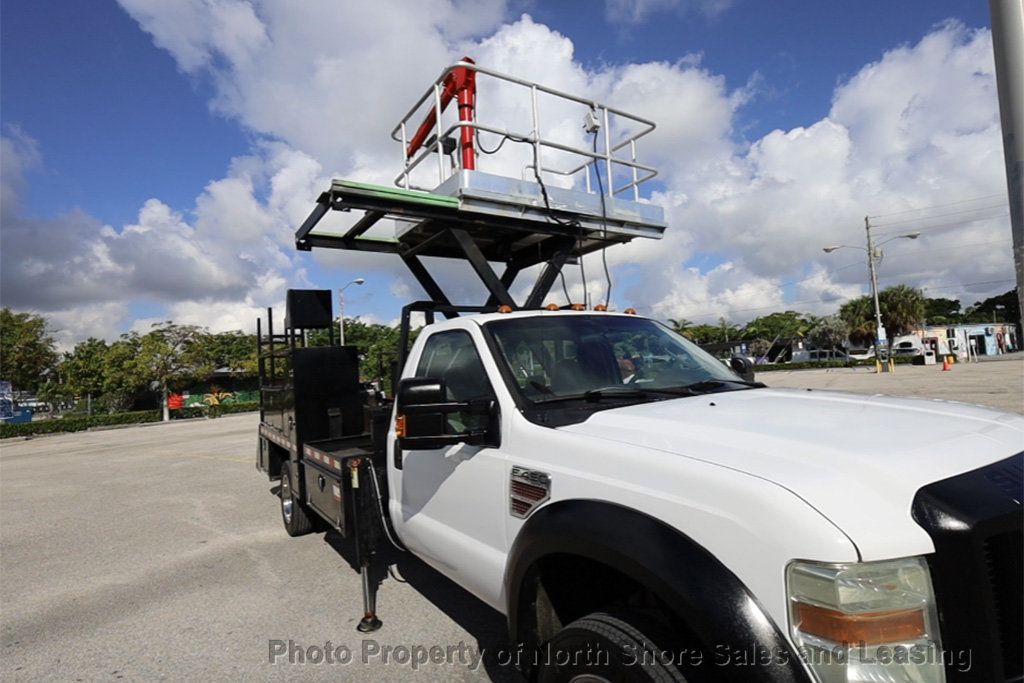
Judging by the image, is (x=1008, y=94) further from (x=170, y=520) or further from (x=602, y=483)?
(x=170, y=520)

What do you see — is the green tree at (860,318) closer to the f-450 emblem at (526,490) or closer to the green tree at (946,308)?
the green tree at (946,308)

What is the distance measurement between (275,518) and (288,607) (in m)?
2.91

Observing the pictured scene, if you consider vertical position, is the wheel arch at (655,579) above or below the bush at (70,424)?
above

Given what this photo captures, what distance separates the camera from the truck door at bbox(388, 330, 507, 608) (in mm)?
2539

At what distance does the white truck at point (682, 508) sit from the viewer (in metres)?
1.41

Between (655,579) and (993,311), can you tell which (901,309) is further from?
(993,311)

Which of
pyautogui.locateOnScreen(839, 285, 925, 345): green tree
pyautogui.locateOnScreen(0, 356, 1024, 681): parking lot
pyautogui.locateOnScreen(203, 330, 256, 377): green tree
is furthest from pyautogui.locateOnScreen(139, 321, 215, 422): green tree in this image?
pyautogui.locateOnScreen(839, 285, 925, 345): green tree

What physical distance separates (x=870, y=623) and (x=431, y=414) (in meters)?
1.69

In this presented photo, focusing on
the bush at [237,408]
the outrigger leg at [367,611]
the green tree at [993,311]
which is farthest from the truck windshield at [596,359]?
the green tree at [993,311]

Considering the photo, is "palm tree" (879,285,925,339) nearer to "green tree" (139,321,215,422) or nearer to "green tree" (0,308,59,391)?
"green tree" (139,321,215,422)

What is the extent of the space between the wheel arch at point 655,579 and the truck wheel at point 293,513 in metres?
3.96

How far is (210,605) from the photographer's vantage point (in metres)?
4.21

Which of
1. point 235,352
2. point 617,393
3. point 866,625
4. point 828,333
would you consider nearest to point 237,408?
point 235,352

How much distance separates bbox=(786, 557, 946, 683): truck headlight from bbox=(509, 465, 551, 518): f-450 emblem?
3.17ft
